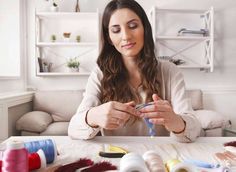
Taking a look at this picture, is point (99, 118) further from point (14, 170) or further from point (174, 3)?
point (174, 3)

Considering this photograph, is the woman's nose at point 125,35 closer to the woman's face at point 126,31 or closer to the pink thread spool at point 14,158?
the woman's face at point 126,31

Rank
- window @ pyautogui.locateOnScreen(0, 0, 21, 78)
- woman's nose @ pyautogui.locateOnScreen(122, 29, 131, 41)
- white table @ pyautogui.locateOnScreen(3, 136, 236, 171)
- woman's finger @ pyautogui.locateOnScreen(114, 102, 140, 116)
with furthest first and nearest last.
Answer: window @ pyautogui.locateOnScreen(0, 0, 21, 78), woman's nose @ pyautogui.locateOnScreen(122, 29, 131, 41), woman's finger @ pyautogui.locateOnScreen(114, 102, 140, 116), white table @ pyautogui.locateOnScreen(3, 136, 236, 171)

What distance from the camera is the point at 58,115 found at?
3061 mm

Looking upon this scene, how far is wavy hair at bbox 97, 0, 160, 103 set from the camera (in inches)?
49.1

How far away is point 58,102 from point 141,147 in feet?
7.71

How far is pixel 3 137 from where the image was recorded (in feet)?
7.61

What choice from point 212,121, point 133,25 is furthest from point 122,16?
point 212,121

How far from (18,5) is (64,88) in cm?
120

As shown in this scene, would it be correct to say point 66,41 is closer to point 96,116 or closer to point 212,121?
point 212,121

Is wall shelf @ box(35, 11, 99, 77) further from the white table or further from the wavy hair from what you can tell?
the white table

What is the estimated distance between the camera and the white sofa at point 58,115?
2562mm

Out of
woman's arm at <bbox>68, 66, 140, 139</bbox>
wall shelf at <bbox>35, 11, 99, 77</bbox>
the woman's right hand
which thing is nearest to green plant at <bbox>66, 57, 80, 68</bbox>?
wall shelf at <bbox>35, 11, 99, 77</bbox>

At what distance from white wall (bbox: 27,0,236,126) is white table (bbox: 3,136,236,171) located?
8.09 ft

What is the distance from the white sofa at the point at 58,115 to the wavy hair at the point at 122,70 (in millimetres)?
1459
